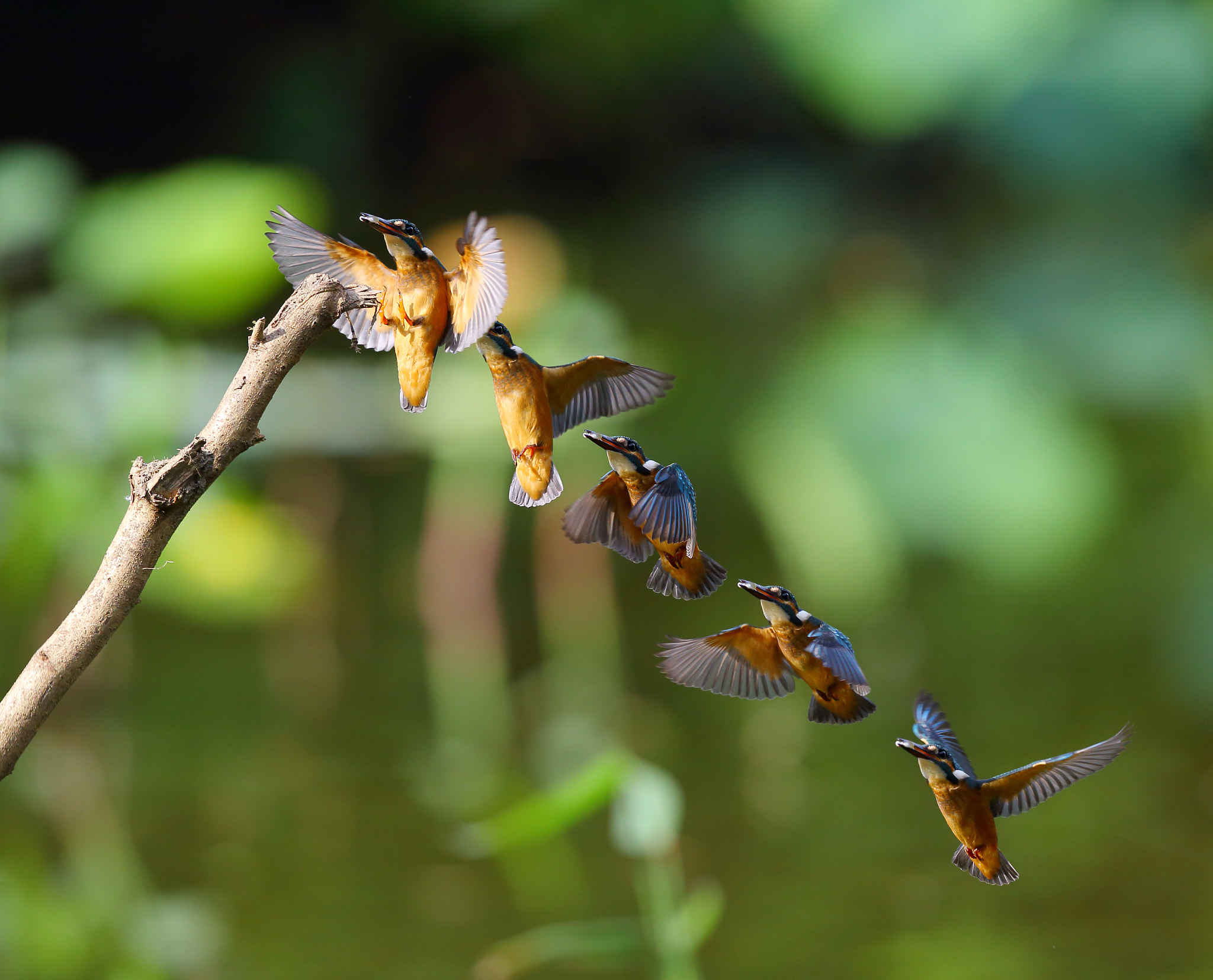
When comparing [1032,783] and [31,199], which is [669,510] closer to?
[1032,783]

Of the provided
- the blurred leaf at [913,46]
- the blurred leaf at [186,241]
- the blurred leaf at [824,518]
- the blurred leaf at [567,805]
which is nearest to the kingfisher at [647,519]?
the blurred leaf at [567,805]

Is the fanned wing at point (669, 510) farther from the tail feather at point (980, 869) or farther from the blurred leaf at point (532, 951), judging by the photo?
the blurred leaf at point (532, 951)

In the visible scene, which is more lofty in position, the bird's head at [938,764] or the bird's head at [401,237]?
the bird's head at [401,237]

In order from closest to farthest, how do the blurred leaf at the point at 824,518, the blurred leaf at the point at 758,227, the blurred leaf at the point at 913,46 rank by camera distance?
the blurred leaf at the point at 824,518 < the blurred leaf at the point at 758,227 < the blurred leaf at the point at 913,46

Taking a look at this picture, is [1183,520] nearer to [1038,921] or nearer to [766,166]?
[1038,921]

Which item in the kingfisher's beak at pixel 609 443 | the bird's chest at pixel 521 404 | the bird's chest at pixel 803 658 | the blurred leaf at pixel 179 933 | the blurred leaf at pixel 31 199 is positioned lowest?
the bird's chest at pixel 803 658

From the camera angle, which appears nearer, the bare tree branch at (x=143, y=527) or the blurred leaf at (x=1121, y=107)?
the bare tree branch at (x=143, y=527)

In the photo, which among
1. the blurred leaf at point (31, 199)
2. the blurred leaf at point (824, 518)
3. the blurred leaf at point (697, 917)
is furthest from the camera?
the blurred leaf at point (824, 518)
